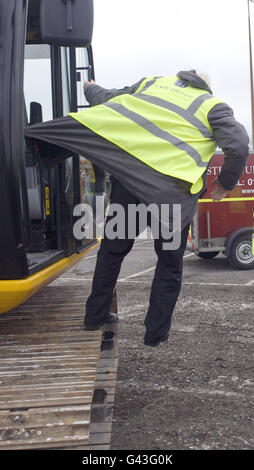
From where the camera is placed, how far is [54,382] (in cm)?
237

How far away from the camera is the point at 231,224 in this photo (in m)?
10.7

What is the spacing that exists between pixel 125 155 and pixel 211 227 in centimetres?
814

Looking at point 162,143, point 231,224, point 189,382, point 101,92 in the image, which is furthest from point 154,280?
point 231,224

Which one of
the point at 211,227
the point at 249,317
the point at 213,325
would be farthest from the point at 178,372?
the point at 211,227

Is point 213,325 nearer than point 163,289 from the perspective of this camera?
No

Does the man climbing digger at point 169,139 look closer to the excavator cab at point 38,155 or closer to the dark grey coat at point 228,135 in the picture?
the dark grey coat at point 228,135

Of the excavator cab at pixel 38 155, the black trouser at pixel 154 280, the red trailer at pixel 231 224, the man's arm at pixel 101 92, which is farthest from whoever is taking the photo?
the red trailer at pixel 231 224

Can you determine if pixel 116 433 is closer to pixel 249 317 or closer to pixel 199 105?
pixel 199 105

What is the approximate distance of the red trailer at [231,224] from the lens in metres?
10.6

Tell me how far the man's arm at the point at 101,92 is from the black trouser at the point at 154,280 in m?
0.51

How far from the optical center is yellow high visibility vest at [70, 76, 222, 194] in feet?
8.82

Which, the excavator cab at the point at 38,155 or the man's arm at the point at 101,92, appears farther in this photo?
the man's arm at the point at 101,92

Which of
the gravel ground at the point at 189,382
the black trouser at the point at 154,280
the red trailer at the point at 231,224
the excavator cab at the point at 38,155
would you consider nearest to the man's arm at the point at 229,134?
the black trouser at the point at 154,280

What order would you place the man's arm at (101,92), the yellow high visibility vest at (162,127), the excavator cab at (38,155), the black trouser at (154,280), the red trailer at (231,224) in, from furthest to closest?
the red trailer at (231,224)
the man's arm at (101,92)
the black trouser at (154,280)
the yellow high visibility vest at (162,127)
the excavator cab at (38,155)
